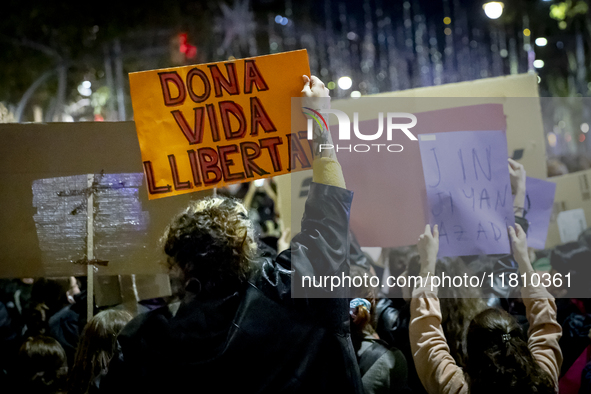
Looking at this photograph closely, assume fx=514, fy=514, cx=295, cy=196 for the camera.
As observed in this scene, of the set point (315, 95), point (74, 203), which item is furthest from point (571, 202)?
point (74, 203)

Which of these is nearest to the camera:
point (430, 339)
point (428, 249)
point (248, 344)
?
point (248, 344)

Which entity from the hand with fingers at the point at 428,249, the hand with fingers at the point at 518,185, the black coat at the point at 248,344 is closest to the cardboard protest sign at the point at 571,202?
the hand with fingers at the point at 518,185

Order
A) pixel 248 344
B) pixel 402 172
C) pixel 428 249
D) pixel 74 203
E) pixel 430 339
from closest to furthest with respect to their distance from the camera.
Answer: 1. pixel 248 344
2. pixel 430 339
3. pixel 428 249
4. pixel 402 172
5. pixel 74 203

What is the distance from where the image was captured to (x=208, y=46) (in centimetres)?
1653

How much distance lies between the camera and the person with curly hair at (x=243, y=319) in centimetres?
171

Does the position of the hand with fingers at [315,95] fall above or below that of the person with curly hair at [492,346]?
above

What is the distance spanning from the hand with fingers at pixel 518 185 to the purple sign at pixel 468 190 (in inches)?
6.2

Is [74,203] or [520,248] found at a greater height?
[74,203]

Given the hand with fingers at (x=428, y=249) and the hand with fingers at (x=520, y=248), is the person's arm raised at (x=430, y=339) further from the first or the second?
the hand with fingers at (x=520, y=248)

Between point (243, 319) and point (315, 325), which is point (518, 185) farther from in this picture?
point (243, 319)

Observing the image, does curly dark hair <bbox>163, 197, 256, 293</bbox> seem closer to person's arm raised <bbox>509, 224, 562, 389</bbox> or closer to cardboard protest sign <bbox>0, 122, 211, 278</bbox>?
cardboard protest sign <bbox>0, 122, 211, 278</bbox>

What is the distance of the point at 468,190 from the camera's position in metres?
2.25

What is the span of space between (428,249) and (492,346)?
0.46 metres

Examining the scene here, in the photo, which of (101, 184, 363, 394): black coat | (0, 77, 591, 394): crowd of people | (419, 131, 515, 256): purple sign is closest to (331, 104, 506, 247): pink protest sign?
(419, 131, 515, 256): purple sign
